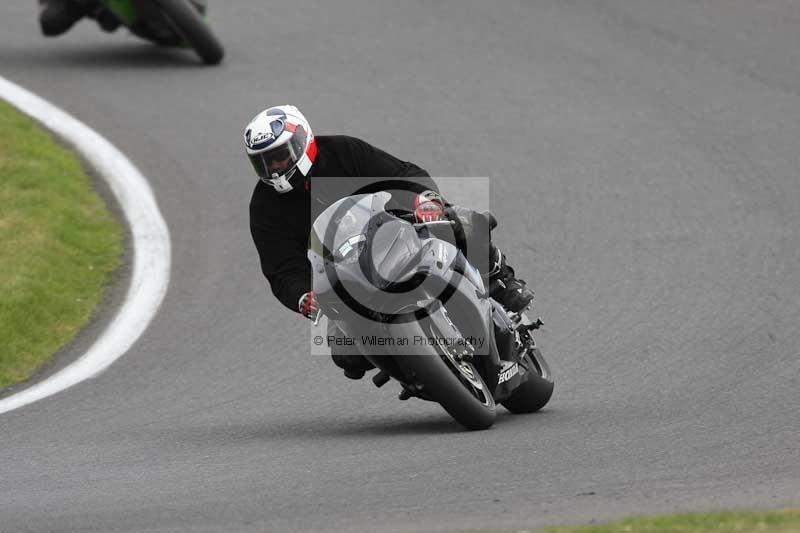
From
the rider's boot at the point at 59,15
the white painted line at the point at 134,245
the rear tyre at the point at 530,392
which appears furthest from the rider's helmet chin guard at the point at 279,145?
the rider's boot at the point at 59,15

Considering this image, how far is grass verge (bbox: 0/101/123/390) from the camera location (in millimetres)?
10000

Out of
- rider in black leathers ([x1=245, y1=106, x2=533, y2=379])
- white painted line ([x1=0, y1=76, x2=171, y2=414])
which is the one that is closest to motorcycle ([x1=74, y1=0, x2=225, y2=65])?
white painted line ([x1=0, y1=76, x2=171, y2=414])

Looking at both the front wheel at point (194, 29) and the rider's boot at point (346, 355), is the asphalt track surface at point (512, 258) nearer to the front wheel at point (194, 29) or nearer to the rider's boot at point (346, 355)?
the front wheel at point (194, 29)

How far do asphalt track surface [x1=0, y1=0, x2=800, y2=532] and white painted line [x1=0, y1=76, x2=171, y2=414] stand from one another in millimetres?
151

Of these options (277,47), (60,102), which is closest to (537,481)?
(60,102)

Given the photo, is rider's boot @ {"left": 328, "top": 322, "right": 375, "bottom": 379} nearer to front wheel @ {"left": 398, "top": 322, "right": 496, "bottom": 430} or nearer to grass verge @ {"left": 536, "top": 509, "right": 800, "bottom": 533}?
Result: front wheel @ {"left": 398, "top": 322, "right": 496, "bottom": 430}

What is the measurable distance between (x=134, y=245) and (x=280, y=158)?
16.7 feet

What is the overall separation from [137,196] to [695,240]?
520cm

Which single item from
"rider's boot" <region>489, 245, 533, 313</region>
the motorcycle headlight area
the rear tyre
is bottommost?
the rear tyre

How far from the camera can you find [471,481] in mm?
5949

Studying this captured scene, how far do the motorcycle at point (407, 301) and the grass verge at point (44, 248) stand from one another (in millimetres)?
3609

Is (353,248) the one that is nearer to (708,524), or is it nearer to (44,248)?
(708,524)

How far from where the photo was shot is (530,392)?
25.9 ft

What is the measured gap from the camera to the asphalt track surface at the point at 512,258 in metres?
6.00
